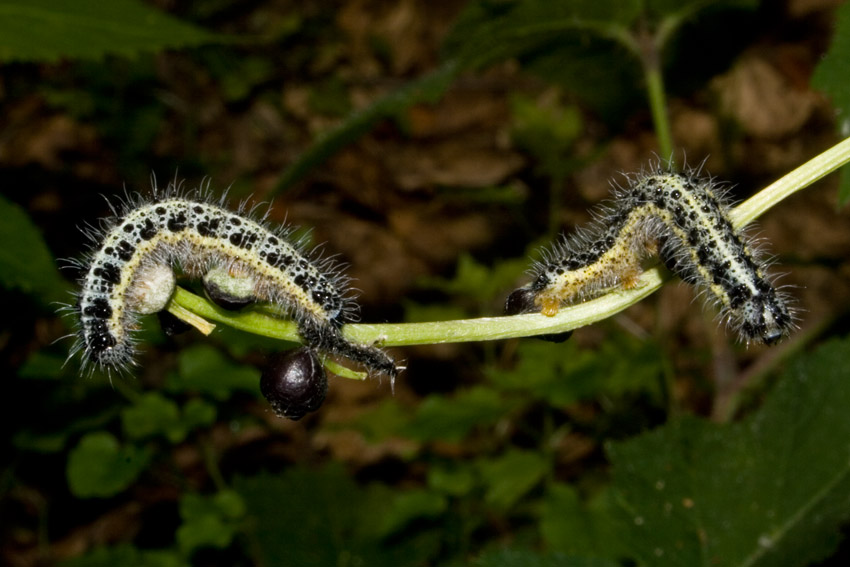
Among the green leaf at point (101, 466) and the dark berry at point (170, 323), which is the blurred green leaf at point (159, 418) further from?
the dark berry at point (170, 323)

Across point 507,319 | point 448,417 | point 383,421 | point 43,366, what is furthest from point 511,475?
point 507,319

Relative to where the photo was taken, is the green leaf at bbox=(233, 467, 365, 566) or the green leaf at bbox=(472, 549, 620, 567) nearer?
the green leaf at bbox=(472, 549, 620, 567)

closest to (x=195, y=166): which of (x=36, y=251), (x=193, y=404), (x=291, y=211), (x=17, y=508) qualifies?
(x=291, y=211)

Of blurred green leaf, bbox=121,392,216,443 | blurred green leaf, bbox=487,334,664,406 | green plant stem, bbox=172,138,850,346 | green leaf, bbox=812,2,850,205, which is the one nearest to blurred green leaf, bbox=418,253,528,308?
blurred green leaf, bbox=487,334,664,406

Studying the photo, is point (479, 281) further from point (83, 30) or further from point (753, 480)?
point (83, 30)

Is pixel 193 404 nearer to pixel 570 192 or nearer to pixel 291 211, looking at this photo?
pixel 291 211

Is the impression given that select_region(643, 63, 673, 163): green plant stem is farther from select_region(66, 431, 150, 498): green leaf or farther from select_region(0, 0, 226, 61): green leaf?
select_region(66, 431, 150, 498): green leaf
